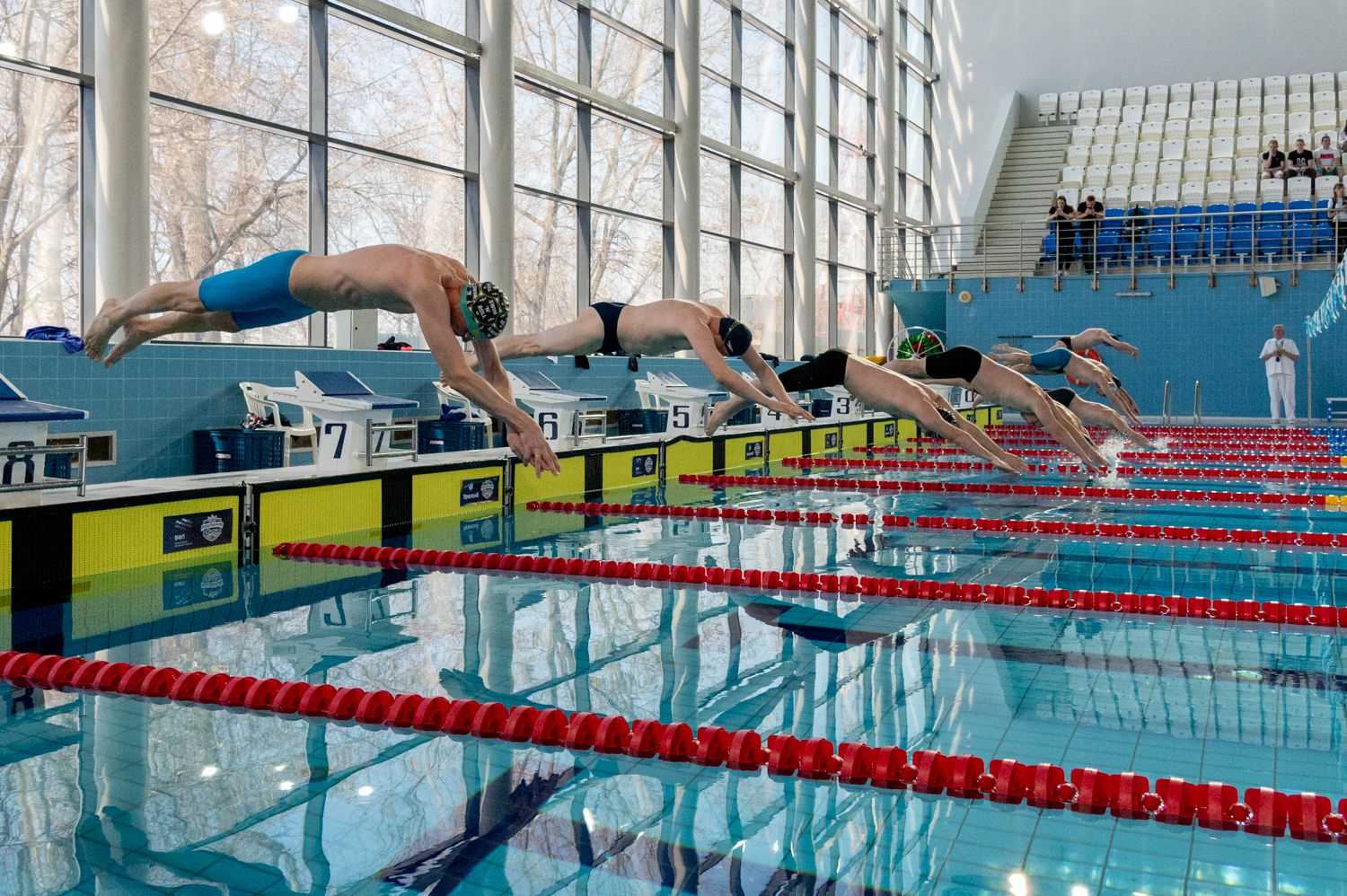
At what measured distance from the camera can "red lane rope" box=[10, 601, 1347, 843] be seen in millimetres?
2438

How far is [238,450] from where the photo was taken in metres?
7.70

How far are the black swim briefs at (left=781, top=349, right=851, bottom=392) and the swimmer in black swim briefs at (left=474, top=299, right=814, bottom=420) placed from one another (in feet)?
1.94

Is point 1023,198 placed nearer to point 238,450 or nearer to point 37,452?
point 238,450

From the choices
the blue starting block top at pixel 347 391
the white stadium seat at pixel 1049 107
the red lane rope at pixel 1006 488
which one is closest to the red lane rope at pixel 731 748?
the blue starting block top at pixel 347 391

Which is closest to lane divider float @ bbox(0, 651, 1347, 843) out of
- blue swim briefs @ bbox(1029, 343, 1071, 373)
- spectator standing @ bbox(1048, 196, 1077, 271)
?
blue swim briefs @ bbox(1029, 343, 1071, 373)

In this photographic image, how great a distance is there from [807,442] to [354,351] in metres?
5.01

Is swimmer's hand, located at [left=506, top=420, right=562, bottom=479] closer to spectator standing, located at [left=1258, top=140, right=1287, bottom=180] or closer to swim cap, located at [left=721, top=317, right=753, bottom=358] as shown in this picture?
swim cap, located at [left=721, top=317, right=753, bottom=358]

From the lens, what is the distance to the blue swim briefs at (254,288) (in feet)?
14.1

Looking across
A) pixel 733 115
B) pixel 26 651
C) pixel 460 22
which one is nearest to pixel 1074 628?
pixel 26 651

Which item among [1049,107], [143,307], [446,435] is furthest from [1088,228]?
[143,307]

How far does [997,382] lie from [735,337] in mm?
2456

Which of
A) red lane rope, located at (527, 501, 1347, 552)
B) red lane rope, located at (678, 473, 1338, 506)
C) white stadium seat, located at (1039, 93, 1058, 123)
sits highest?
white stadium seat, located at (1039, 93, 1058, 123)

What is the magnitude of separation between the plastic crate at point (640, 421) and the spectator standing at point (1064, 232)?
844cm

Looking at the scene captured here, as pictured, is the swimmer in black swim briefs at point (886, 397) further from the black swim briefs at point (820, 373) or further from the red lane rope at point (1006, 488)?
the red lane rope at point (1006, 488)
